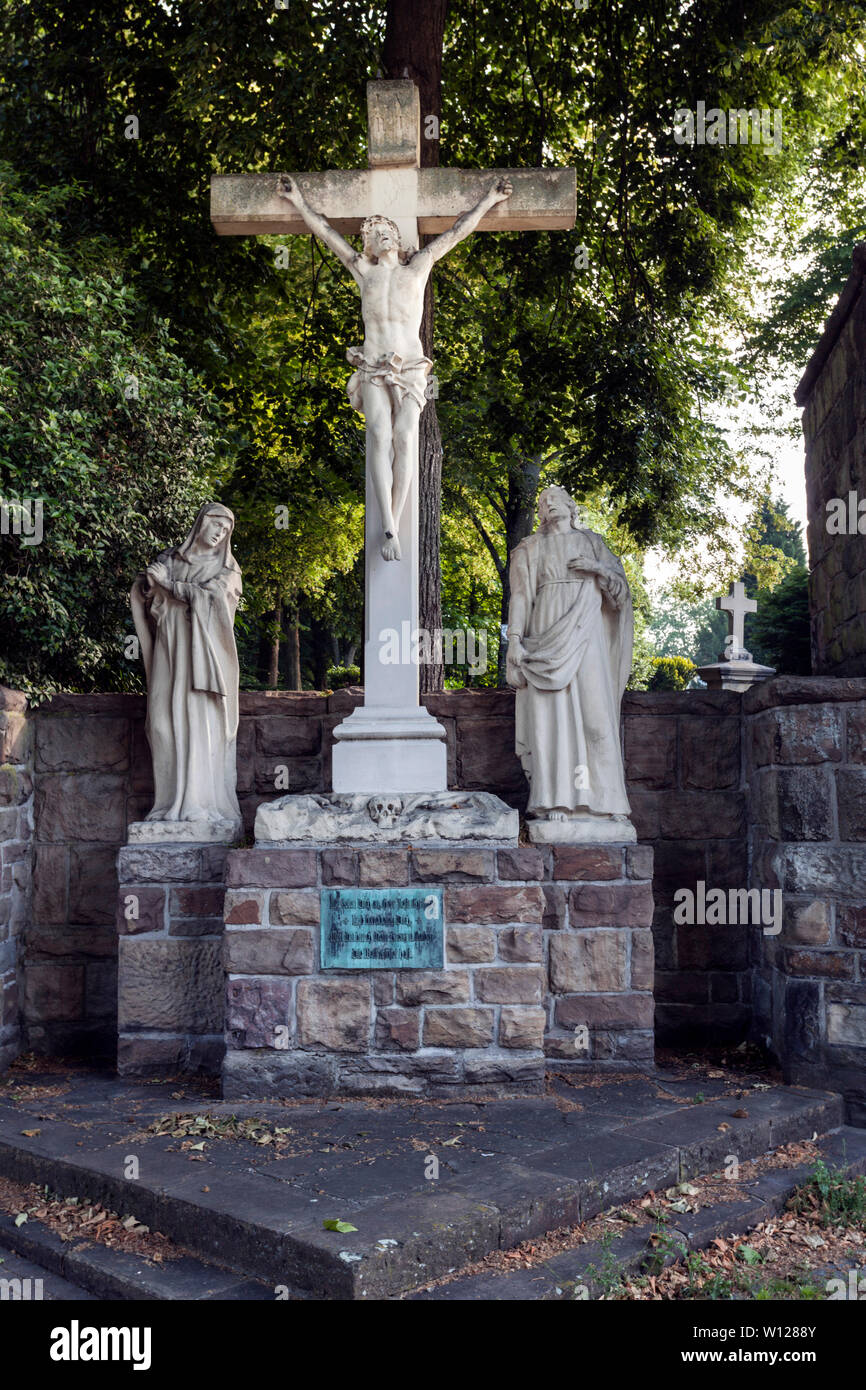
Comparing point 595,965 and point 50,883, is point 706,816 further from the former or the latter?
point 50,883

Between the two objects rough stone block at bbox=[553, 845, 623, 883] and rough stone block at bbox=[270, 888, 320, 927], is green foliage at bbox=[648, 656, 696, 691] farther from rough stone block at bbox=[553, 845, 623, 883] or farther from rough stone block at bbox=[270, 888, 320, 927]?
rough stone block at bbox=[270, 888, 320, 927]

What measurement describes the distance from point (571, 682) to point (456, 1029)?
165cm

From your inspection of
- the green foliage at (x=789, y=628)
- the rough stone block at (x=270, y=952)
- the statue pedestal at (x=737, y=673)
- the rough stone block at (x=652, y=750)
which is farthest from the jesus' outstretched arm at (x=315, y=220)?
the green foliage at (x=789, y=628)

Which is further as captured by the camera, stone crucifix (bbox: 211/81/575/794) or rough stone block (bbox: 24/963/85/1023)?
rough stone block (bbox: 24/963/85/1023)

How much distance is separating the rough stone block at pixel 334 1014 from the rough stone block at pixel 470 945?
0.38 meters

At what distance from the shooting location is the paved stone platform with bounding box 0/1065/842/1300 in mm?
3230

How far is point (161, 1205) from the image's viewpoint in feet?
11.7

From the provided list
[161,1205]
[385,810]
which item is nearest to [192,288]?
[385,810]

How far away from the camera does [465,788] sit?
20.1ft

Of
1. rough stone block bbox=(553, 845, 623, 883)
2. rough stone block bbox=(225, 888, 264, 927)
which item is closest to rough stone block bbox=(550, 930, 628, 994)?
rough stone block bbox=(553, 845, 623, 883)

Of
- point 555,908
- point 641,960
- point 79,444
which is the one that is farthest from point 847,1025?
point 79,444

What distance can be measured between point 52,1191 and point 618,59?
942 centimetres

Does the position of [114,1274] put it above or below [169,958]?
below

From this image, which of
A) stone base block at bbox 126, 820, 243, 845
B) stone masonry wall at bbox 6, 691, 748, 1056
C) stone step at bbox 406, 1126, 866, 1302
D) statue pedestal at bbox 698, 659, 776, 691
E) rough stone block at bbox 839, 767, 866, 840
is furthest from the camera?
statue pedestal at bbox 698, 659, 776, 691
